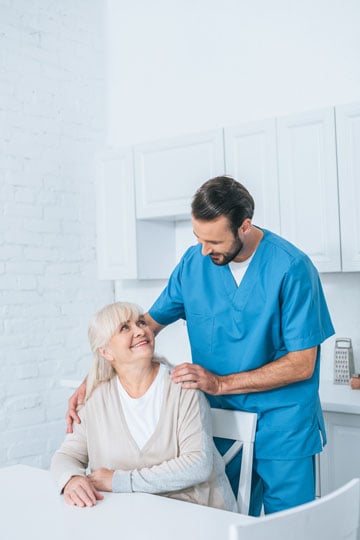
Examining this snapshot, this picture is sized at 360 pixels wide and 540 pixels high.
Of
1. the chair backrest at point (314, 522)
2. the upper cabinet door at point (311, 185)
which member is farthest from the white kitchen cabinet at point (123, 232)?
the chair backrest at point (314, 522)

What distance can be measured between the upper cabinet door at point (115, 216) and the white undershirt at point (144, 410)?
1550mm

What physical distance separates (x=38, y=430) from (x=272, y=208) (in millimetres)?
1613

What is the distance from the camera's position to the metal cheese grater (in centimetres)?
285

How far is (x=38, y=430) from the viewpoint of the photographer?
332 centimetres

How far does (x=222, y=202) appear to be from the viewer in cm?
181

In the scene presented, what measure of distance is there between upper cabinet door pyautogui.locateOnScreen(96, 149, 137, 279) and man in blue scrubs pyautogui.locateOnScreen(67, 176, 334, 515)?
1.42m

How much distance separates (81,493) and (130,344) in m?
0.47

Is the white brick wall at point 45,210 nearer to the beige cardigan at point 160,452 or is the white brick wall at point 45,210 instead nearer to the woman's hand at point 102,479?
the beige cardigan at point 160,452

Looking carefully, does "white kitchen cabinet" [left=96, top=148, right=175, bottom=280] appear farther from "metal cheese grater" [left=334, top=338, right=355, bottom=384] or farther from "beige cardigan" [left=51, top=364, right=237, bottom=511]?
"beige cardigan" [left=51, top=364, right=237, bottom=511]

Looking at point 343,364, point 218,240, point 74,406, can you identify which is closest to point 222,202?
point 218,240

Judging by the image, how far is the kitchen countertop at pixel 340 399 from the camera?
2400mm

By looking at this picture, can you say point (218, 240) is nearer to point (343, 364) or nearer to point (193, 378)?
point (193, 378)

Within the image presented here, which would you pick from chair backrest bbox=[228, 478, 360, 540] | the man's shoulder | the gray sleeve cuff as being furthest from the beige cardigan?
chair backrest bbox=[228, 478, 360, 540]

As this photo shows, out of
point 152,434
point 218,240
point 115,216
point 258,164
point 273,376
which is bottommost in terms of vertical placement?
point 152,434
